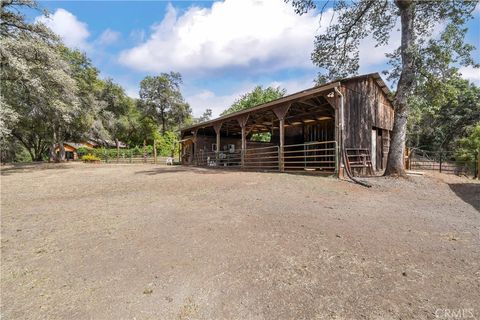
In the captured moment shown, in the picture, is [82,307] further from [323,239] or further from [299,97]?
[299,97]

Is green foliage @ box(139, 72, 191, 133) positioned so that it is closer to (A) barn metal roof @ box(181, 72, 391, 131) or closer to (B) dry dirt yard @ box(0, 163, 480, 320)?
(A) barn metal roof @ box(181, 72, 391, 131)

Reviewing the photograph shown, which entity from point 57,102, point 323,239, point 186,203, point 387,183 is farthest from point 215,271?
point 57,102

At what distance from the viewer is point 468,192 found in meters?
8.40

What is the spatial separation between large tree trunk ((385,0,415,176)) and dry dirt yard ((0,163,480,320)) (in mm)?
3683

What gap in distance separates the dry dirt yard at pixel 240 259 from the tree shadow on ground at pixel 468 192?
1.07 feet

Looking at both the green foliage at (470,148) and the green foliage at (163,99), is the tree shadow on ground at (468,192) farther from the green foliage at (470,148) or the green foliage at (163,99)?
the green foliage at (163,99)

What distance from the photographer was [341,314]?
2.32 metres

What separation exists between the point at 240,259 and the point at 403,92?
1028 centimetres

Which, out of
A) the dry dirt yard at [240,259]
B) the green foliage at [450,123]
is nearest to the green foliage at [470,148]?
the green foliage at [450,123]

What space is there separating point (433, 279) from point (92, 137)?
3570 centimetres

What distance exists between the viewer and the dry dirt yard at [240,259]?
2.47m

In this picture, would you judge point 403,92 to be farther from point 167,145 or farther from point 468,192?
point 167,145

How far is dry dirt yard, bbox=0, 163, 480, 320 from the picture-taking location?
247 centimetres

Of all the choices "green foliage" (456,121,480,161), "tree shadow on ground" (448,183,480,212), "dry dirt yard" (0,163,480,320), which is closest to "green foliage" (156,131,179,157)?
"green foliage" (456,121,480,161)
